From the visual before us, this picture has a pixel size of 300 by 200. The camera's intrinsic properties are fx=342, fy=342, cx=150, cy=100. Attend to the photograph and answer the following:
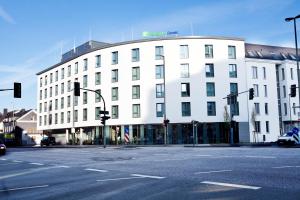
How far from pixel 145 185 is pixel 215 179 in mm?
1620

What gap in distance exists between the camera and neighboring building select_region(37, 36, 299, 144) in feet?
158

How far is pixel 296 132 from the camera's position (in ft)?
93.9

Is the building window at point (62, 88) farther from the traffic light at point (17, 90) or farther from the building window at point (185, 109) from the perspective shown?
the traffic light at point (17, 90)

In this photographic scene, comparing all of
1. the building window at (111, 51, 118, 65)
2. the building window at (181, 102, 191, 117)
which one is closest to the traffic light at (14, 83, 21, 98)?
the building window at (181, 102, 191, 117)

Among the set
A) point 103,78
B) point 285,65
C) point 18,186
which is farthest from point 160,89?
point 18,186

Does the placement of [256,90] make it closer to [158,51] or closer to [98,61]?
[158,51]

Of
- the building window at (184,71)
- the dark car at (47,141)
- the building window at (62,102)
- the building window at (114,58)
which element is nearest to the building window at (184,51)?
the building window at (184,71)

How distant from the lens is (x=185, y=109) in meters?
48.3

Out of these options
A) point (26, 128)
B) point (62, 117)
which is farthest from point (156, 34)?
point (26, 128)

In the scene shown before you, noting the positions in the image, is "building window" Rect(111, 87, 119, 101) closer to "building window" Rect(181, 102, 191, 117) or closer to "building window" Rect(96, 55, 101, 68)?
"building window" Rect(96, 55, 101, 68)

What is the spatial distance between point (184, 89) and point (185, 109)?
285cm

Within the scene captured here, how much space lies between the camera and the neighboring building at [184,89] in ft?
158

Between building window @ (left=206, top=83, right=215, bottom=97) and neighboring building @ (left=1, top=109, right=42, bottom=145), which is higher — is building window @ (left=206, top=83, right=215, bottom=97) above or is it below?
above

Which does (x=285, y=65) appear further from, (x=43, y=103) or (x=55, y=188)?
(x=55, y=188)
